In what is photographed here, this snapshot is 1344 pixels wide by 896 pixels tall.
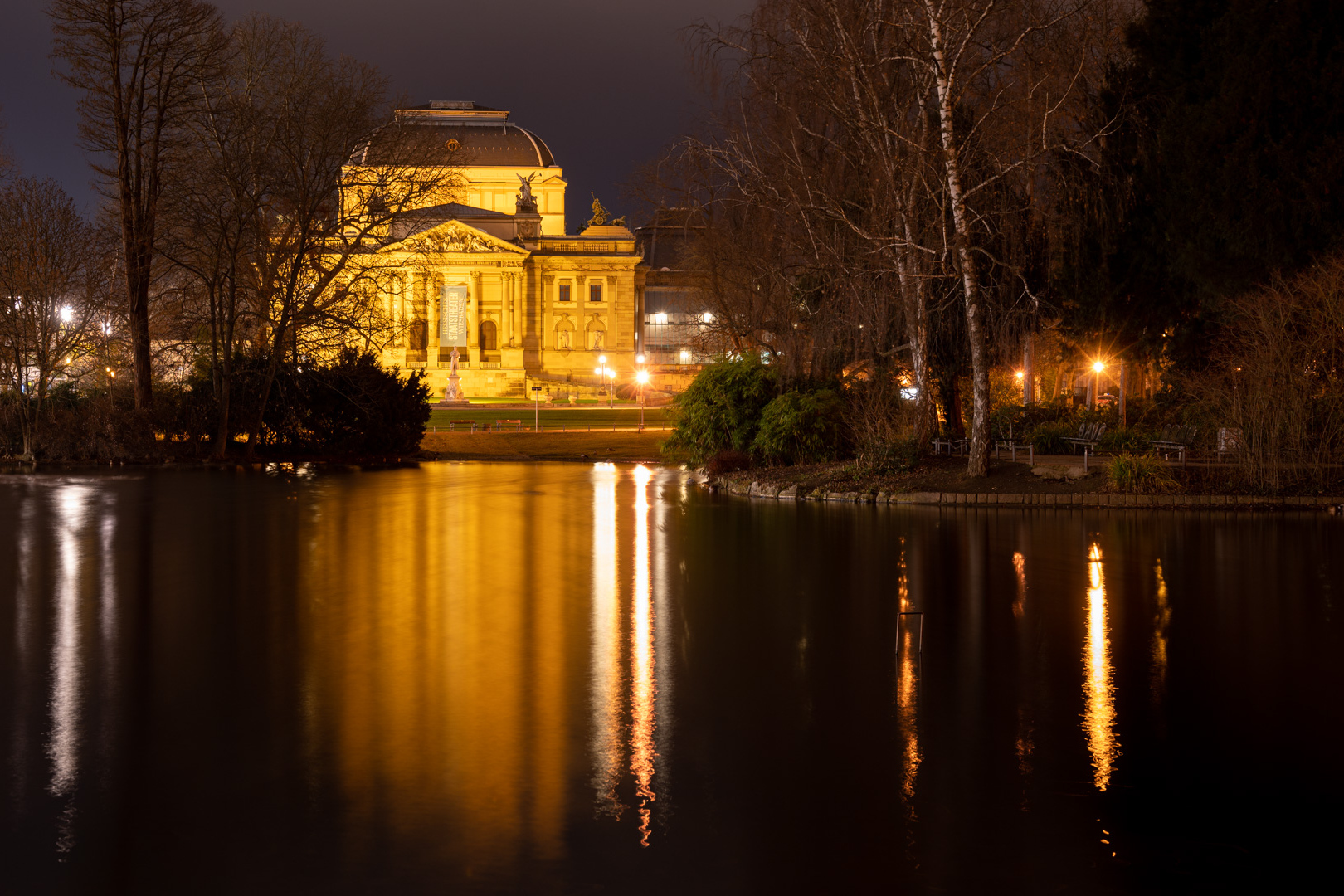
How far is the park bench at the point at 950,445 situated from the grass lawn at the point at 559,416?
19.9 metres

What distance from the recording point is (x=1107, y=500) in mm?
19250

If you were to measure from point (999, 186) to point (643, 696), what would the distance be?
1833 centimetres

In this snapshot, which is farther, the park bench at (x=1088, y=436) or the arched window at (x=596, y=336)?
the arched window at (x=596, y=336)

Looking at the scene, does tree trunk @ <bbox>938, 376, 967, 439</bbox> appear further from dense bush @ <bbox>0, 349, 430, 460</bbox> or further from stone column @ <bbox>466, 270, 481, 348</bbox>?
stone column @ <bbox>466, 270, 481, 348</bbox>

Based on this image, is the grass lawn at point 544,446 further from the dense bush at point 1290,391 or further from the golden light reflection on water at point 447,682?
the golden light reflection on water at point 447,682

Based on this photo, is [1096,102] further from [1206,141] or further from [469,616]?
[469,616]

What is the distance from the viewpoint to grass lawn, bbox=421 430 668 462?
33.9 meters

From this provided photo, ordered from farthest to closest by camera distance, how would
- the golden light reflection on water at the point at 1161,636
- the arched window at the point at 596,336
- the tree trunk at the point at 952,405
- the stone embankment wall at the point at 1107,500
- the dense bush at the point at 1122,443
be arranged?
the arched window at the point at 596,336 < the tree trunk at the point at 952,405 < the dense bush at the point at 1122,443 < the stone embankment wall at the point at 1107,500 < the golden light reflection on water at the point at 1161,636

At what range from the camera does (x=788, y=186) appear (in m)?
21.7

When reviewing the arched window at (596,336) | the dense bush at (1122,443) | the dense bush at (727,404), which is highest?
the arched window at (596,336)

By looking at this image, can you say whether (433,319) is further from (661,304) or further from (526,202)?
(661,304)

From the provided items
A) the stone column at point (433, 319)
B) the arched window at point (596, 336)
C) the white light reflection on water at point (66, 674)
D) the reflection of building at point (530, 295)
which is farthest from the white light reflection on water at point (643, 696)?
the arched window at point (596, 336)

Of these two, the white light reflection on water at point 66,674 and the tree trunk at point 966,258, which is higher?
the tree trunk at point 966,258

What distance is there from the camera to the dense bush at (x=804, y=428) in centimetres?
2331
